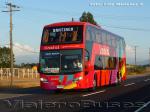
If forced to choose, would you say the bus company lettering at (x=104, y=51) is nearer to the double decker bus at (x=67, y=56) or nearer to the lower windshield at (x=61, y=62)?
the double decker bus at (x=67, y=56)

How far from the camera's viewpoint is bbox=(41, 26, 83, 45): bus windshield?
91.2ft

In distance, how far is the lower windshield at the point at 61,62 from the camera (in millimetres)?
27578

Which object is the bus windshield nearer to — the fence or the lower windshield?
the lower windshield

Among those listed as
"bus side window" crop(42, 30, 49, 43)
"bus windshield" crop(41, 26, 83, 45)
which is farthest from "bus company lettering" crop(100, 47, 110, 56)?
"bus side window" crop(42, 30, 49, 43)

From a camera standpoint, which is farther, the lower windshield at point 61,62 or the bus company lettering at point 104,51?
the bus company lettering at point 104,51

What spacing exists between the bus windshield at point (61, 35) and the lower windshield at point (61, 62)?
66 centimetres

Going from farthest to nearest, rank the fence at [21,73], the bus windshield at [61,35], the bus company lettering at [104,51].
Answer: the fence at [21,73]
the bus company lettering at [104,51]
the bus windshield at [61,35]

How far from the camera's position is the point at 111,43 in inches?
1368

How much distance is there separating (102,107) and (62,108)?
1.53 metres

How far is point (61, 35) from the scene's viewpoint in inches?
1105

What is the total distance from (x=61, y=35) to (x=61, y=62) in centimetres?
160

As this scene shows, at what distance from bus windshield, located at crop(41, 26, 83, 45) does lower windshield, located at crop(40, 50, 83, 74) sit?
661 millimetres

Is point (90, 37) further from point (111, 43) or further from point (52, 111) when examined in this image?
point (52, 111)

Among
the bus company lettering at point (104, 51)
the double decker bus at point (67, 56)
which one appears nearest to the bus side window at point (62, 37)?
the double decker bus at point (67, 56)
